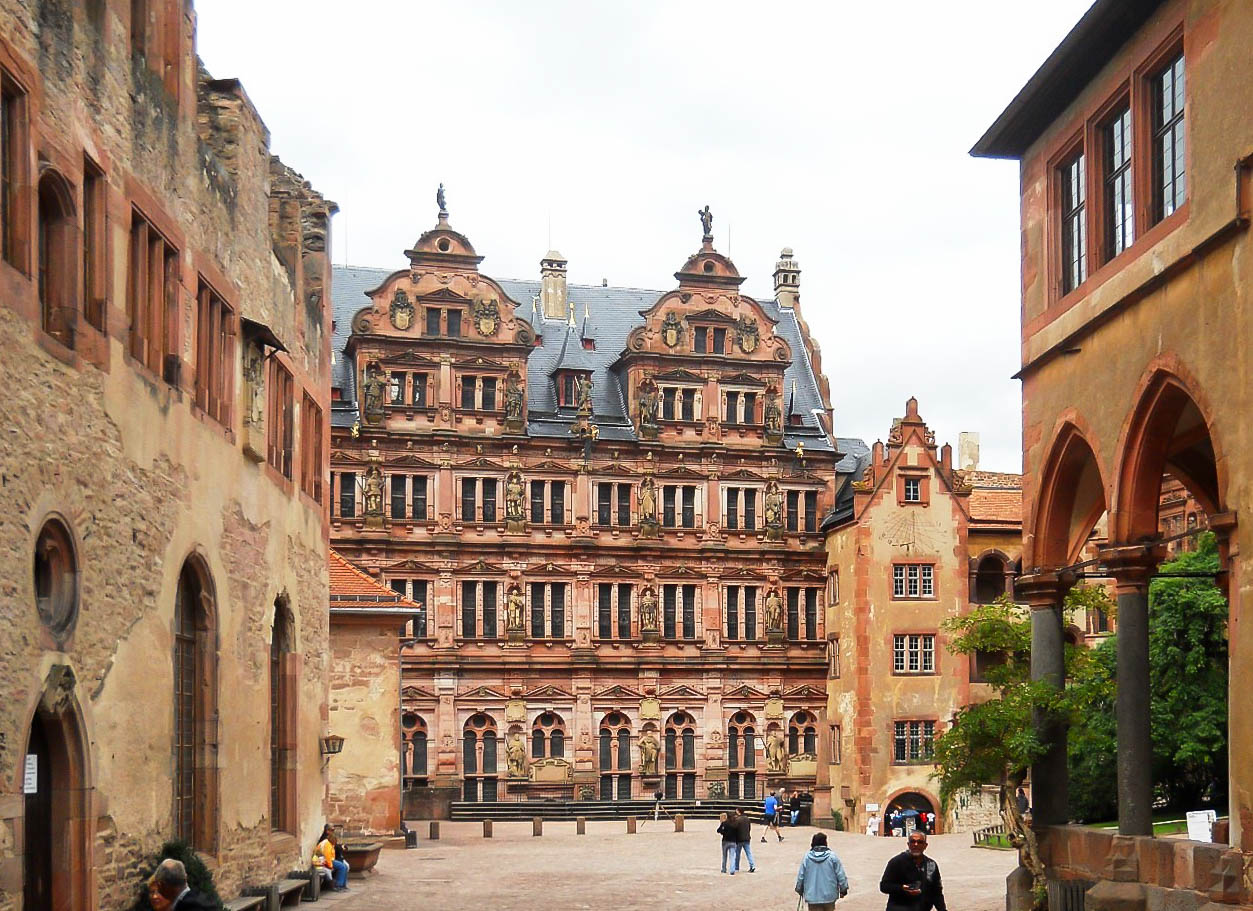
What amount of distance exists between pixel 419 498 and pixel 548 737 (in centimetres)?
817

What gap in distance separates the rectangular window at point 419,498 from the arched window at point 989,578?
1671 cm

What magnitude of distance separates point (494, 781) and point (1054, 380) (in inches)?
1346

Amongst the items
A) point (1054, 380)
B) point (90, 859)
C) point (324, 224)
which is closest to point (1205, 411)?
point (1054, 380)

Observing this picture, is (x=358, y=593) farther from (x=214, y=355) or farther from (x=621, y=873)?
(x=214, y=355)

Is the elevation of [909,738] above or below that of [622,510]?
below

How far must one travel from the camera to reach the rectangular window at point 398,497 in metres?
54.2

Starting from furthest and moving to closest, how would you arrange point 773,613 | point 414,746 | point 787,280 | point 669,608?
point 787,280, point 773,613, point 669,608, point 414,746

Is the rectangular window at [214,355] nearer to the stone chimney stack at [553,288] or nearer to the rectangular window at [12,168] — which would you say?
the rectangular window at [12,168]

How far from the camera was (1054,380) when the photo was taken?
Answer: 2320 cm

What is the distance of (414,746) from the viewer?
176 ft

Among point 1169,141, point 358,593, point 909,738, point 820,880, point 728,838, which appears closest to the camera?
point 820,880

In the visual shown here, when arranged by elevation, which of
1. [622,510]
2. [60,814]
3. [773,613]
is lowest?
[60,814]

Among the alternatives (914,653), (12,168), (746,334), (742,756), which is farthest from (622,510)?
(12,168)

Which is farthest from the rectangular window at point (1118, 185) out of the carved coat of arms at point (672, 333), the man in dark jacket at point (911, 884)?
the carved coat of arms at point (672, 333)
